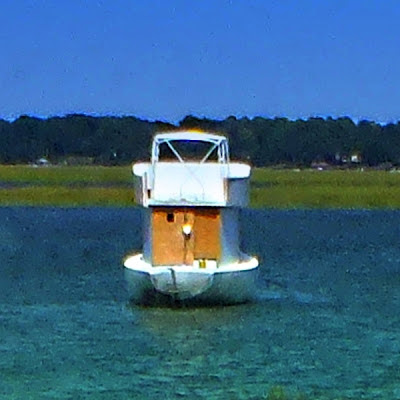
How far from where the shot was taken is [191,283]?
37.1 m

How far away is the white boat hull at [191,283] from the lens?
37062mm

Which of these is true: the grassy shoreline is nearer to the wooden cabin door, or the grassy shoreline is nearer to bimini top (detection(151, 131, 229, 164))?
bimini top (detection(151, 131, 229, 164))

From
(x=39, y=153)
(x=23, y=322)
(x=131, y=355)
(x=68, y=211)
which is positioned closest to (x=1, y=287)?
(x=23, y=322)

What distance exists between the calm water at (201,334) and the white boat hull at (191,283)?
14.2 inches

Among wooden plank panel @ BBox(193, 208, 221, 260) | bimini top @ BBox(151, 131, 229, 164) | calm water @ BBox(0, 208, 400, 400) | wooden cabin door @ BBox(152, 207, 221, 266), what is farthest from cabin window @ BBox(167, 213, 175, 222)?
calm water @ BBox(0, 208, 400, 400)

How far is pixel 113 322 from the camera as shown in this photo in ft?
121

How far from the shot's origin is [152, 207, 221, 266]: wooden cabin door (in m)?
38.0

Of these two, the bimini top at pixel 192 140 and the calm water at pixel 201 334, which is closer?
the calm water at pixel 201 334

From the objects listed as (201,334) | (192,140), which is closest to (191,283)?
(201,334)

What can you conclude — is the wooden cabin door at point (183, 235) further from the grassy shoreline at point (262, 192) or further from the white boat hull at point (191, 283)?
the grassy shoreline at point (262, 192)

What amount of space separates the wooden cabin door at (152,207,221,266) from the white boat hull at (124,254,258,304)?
15.9 inches

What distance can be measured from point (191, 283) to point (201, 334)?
2.51 m

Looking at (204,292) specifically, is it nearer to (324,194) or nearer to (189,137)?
(189,137)

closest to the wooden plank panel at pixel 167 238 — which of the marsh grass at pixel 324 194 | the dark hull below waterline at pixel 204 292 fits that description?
the dark hull below waterline at pixel 204 292
